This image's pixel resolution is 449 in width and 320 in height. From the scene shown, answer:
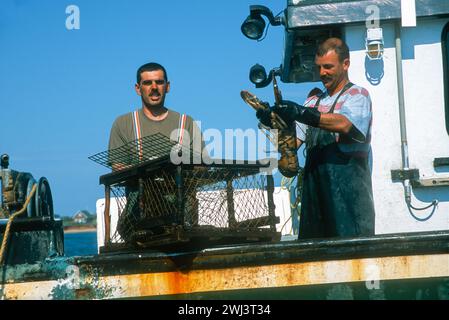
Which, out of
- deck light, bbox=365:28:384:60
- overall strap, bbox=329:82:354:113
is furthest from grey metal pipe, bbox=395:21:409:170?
overall strap, bbox=329:82:354:113

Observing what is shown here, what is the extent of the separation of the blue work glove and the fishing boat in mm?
491

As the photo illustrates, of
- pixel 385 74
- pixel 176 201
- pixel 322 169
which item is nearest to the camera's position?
pixel 176 201

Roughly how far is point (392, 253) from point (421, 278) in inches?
9.8

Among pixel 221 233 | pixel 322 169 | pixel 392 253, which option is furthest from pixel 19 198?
pixel 392 253

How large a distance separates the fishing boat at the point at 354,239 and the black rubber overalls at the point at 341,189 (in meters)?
0.23

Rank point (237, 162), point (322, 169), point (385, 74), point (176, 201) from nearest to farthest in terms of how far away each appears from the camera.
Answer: point (176, 201) < point (237, 162) < point (322, 169) < point (385, 74)

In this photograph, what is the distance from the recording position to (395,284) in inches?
174

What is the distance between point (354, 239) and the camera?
14.4ft

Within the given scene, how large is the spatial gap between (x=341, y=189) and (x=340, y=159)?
203 millimetres

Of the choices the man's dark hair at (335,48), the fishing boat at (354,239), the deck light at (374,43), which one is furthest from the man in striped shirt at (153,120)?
the deck light at (374,43)

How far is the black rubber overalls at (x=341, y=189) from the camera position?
186 inches

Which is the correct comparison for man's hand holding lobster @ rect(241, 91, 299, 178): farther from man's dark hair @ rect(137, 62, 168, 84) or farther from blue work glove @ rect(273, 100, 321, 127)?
man's dark hair @ rect(137, 62, 168, 84)

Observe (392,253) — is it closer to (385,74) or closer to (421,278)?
(421,278)

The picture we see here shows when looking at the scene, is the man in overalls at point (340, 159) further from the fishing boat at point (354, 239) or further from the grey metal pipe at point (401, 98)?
the grey metal pipe at point (401, 98)
